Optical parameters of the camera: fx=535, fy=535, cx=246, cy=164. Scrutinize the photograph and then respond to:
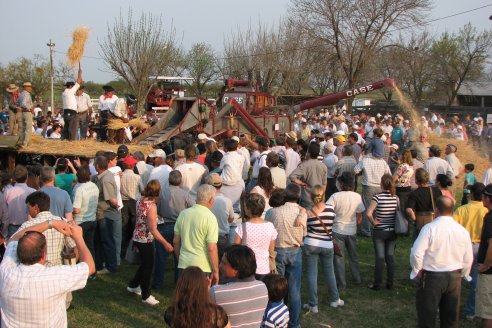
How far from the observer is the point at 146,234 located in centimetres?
684

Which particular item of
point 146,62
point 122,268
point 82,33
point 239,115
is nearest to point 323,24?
point 146,62

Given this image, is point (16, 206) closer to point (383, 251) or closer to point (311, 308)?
point (311, 308)

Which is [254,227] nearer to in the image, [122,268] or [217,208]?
[217,208]

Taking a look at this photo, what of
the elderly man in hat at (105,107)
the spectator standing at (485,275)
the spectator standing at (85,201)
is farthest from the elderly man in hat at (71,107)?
the spectator standing at (485,275)

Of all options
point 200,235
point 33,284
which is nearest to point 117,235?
point 200,235

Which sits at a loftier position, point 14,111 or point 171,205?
point 14,111

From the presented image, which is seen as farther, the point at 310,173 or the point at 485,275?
the point at 310,173

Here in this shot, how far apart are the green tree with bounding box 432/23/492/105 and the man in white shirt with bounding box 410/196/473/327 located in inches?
1698

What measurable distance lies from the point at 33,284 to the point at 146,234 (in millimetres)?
3155

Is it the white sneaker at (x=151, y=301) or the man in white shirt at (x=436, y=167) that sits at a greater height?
the man in white shirt at (x=436, y=167)

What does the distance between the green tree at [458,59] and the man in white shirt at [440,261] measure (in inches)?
1698

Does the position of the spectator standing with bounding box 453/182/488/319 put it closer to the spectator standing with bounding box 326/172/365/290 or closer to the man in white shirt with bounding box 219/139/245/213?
the spectator standing with bounding box 326/172/365/290

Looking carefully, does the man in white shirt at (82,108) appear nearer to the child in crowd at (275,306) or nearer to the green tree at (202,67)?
the child in crowd at (275,306)

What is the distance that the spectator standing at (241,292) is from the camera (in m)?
3.94
